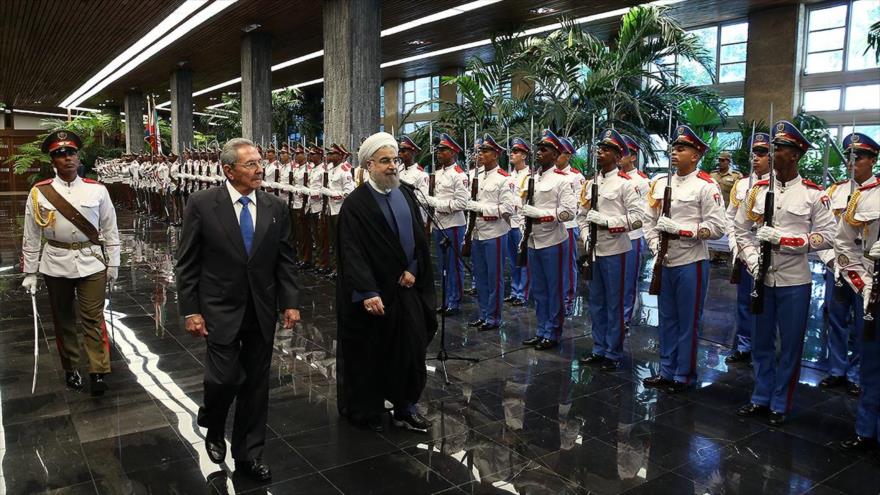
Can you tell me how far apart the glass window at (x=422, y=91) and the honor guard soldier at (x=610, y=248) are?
670 inches

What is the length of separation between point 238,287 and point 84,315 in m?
1.90

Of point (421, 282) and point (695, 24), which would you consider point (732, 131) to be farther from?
point (421, 282)

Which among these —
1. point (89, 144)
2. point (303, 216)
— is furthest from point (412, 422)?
point (89, 144)

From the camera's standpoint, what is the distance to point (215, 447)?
10.9ft

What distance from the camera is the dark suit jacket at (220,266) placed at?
119 inches

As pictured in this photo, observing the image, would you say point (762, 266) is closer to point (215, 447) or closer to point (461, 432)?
point (461, 432)

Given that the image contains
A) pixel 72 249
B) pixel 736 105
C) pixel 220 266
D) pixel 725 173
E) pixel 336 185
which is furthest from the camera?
pixel 736 105

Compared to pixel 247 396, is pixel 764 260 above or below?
above

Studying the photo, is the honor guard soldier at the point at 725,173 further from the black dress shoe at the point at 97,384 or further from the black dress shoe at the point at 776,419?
the black dress shoe at the point at 97,384

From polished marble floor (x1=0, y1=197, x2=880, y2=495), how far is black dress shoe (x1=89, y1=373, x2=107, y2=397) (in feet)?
0.18

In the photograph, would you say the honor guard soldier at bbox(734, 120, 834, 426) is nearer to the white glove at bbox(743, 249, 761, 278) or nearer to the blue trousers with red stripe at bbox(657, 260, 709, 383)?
the white glove at bbox(743, 249, 761, 278)

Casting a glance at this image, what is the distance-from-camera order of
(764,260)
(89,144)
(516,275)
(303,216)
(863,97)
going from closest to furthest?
1. (764,260)
2. (516,275)
3. (303,216)
4. (863,97)
5. (89,144)

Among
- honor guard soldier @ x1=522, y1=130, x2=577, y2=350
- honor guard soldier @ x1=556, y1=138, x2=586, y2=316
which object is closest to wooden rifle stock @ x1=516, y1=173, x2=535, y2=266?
honor guard soldier @ x1=522, y1=130, x2=577, y2=350

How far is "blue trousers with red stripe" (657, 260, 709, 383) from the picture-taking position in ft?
14.2
